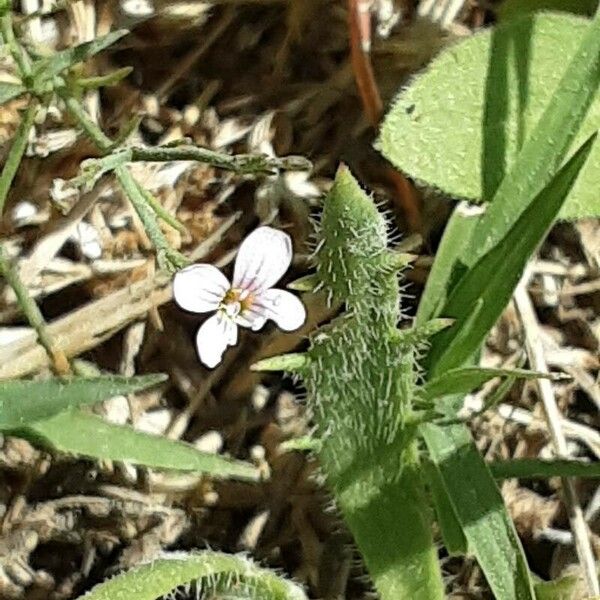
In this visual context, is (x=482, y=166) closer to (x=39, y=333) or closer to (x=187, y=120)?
(x=187, y=120)

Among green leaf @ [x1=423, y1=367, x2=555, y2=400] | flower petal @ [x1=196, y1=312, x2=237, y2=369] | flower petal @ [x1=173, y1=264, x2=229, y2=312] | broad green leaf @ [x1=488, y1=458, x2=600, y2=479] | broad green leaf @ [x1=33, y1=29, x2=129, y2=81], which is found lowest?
broad green leaf @ [x1=488, y1=458, x2=600, y2=479]

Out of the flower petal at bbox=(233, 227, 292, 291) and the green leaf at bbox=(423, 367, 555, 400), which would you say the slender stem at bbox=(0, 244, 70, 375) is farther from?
the green leaf at bbox=(423, 367, 555, 400)

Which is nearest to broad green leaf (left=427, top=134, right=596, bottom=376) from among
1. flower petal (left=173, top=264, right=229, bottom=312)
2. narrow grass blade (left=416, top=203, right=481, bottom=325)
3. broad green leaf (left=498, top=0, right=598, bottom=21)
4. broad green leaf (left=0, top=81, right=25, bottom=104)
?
narrow grass blade (left=416, top=203, right=481, bottom=325)

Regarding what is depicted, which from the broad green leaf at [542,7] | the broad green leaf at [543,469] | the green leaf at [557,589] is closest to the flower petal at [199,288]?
the broad green leaf at [543,469]

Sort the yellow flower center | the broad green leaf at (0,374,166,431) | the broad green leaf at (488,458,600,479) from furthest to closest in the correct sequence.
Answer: the broad green leaf at (488,458,600,479) < the yellow flower center < the broad green leaf at (0,374,166,431)

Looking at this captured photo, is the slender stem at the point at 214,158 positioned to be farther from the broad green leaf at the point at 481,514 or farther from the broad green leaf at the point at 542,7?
the broad green leaf at the point at 542,7

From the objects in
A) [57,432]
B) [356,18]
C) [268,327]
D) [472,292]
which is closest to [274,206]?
[268,327]
